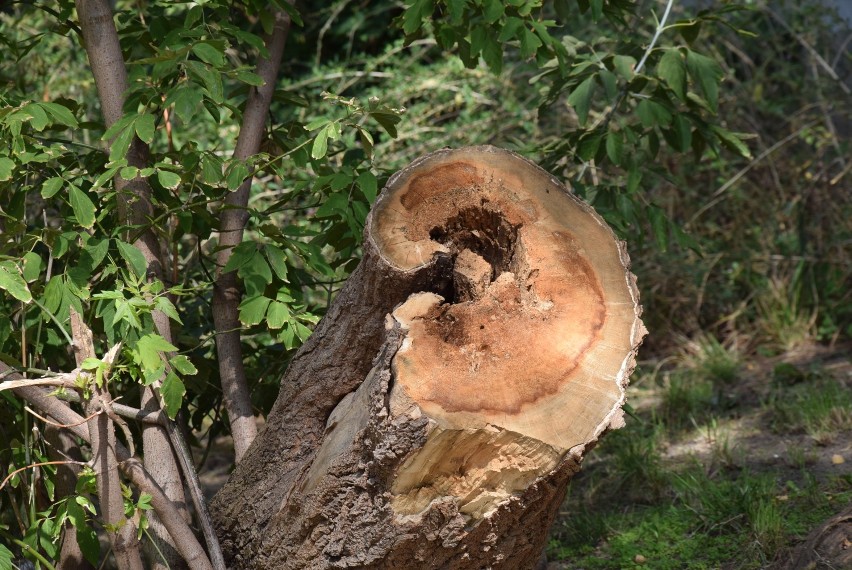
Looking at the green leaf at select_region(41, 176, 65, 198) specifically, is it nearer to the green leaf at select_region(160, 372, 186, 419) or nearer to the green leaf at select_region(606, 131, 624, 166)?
the green leaf at select_region(160, 372, 186, 419)

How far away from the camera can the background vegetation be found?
275 centimetres

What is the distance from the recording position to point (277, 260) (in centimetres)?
285

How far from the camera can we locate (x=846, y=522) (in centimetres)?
311

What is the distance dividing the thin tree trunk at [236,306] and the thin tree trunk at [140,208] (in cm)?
20

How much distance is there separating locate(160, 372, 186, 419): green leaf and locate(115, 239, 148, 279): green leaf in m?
0.32

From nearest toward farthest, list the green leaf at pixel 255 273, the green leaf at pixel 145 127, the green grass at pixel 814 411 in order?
the green leaf at pixel 145 127 < the green leaf at pixel 255 273 < the green grass at pixel 814 411

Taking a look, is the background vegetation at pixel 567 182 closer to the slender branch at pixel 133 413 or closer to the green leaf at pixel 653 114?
the green leaf at pixel 653 114

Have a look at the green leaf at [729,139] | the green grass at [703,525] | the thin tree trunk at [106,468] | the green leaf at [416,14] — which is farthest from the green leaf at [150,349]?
the green leaf at [729,139]

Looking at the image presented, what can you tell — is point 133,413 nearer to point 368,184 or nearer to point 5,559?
point 5,559

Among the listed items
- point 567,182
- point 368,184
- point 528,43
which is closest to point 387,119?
point 368,184

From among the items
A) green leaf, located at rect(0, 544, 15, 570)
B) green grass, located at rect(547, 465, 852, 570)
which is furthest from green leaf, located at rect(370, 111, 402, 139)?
green grass, located at rect(547, 465, 852, 570)

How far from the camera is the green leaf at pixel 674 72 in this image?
10.5 ft

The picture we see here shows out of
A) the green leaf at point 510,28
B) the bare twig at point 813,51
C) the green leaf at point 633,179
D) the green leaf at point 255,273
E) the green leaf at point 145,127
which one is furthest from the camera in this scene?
the bare twig at point 813,51

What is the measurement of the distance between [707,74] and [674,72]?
0.37ft
